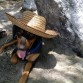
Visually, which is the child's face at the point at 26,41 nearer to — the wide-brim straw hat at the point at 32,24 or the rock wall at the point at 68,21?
the wide-brim straw hat at the point at 32,24

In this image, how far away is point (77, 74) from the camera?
3.03 m

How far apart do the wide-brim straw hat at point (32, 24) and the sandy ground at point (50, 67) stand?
0.36 meters

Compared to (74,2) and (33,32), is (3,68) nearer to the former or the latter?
(33,32)

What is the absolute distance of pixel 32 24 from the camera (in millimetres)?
3145

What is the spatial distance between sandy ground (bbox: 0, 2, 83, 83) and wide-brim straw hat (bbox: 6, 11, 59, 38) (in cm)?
36

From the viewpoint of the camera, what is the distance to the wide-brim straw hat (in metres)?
3.03

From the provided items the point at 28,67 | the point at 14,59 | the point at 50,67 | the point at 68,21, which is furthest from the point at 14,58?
the point at 68,21

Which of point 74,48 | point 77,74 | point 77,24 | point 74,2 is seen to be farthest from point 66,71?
point 74,2

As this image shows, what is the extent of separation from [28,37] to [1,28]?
4.00ft

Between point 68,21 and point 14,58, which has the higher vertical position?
point 68,21

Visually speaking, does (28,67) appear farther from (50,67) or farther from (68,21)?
(68,21)

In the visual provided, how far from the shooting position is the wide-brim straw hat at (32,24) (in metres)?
3.03

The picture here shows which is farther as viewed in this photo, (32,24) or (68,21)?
(68,21)

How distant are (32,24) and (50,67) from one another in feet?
1.92
